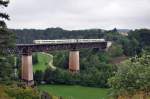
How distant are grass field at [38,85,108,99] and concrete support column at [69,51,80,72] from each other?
1370cm

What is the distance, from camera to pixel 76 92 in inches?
2884

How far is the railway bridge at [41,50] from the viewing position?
265 ft

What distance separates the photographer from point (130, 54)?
110688 mm

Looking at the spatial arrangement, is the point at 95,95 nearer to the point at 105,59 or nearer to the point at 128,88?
the point at 105,59

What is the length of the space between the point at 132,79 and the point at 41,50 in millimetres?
59806

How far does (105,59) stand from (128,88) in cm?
7413

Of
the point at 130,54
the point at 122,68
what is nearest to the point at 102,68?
the point at 130,54

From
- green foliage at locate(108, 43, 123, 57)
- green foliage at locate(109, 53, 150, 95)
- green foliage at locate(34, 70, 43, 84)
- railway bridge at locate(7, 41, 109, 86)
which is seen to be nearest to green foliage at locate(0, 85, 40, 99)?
green foliage at locate(109, 53, 150, 95)

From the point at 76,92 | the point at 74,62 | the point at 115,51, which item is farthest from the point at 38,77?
the point at 115,51

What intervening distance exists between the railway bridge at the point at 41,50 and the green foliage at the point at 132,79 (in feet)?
150

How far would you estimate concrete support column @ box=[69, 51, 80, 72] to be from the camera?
94625mm

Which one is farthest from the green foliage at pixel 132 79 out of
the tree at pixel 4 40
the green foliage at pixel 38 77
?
the green foliage at pixel 38 77

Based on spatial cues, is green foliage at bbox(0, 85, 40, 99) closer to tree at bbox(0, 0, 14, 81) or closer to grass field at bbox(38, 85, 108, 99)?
tree at bbox(0, 0, 14, 81)

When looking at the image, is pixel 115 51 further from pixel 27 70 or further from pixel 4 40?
pixel 4 40
